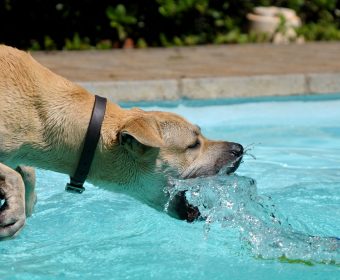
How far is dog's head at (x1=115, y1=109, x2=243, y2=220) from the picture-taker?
516cm

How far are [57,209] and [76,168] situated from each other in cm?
133

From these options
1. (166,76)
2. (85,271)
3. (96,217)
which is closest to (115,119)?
(85,271)

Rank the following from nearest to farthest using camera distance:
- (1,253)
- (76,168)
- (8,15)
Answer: (76,168)
(1,253)
(8,15)

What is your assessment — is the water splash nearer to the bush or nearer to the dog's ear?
the dog's ear

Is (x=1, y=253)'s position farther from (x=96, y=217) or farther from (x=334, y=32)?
(x=334, y=32)

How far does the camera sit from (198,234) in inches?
236

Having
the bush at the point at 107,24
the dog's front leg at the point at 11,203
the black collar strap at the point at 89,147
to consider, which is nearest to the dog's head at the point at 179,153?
the black collar strap at the point at 89,147

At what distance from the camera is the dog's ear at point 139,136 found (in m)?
4.94

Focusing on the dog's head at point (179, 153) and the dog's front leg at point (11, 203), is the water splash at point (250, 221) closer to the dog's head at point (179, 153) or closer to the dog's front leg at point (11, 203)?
the dog's head at point (179, 153)

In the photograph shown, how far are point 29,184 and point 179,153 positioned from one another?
105 centimetres

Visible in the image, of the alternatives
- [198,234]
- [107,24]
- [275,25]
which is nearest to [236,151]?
[198,234]

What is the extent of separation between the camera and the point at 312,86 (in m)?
9.10

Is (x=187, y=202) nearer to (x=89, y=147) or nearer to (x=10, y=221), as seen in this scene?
(x=89, y=147)

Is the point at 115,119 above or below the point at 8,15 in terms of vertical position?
above
